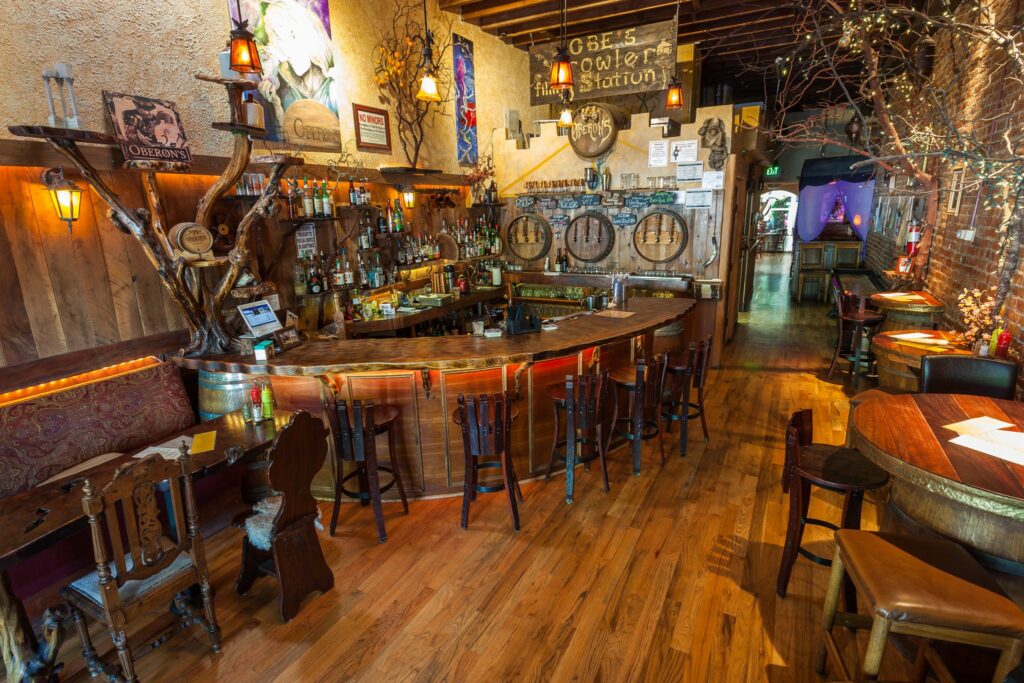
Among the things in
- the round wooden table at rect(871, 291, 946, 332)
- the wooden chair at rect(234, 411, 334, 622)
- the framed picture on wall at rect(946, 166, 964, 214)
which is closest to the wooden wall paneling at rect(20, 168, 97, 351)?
the wooden chair at rect(234, 411, 334, 622)

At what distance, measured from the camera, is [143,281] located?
371 centimetres

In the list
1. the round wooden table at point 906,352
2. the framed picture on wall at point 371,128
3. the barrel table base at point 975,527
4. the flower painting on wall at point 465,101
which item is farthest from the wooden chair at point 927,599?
the flower painting on wall at point 465,101

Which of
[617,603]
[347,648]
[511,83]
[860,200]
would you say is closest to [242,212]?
[347,648]

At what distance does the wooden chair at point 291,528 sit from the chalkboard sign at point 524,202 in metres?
5.27

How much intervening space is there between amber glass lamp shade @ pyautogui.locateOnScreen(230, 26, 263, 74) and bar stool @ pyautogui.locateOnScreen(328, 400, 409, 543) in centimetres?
212

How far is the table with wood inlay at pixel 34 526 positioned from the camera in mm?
2133

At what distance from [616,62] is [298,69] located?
2.96m

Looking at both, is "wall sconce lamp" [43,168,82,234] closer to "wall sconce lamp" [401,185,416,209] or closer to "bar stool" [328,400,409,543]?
"bar stool" [328,400,409,543]

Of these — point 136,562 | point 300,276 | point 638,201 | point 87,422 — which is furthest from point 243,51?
point 638,201

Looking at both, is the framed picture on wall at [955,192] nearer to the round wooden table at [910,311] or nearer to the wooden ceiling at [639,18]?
the round wooden table at [910,311]

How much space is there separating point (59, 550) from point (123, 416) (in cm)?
82

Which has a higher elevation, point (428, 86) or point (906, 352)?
point (428, 86)

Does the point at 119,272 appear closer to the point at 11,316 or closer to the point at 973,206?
the point at 11,316

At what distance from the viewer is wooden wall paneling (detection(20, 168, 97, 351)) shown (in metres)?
3.17
